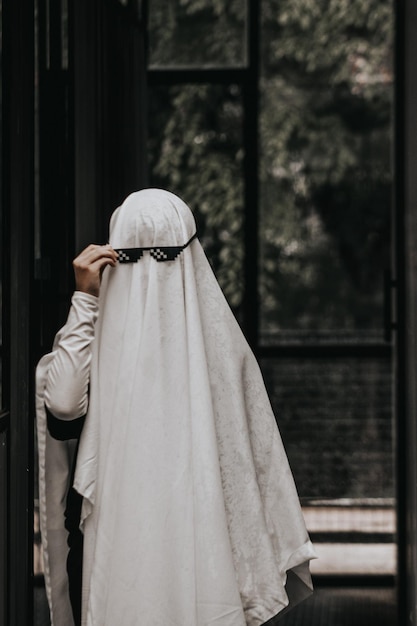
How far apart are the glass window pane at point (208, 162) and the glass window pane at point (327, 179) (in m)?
0.47

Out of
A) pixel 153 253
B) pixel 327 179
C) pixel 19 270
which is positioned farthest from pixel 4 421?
pixel 327 179

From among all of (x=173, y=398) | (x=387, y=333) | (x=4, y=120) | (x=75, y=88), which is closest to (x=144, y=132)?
(x=75, y=88)

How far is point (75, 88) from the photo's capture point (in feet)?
8.16

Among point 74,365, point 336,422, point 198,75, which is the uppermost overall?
point 198,75

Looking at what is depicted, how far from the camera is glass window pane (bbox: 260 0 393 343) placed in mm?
4785

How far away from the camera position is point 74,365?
193 centimetres

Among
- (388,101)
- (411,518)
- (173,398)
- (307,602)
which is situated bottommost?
(307,602)

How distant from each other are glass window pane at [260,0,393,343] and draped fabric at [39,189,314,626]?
2739 millimetres

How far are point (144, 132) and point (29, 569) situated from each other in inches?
60.9

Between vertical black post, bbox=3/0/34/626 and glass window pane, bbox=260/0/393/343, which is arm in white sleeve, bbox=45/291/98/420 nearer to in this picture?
vertical black post, bbox=3/0/34/626

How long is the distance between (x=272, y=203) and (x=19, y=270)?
2.87 meters

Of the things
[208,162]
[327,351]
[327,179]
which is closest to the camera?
[208,162]

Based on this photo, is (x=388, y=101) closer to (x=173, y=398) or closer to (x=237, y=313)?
(x=237, y=313)

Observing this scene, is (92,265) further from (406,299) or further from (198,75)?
(198,75)
